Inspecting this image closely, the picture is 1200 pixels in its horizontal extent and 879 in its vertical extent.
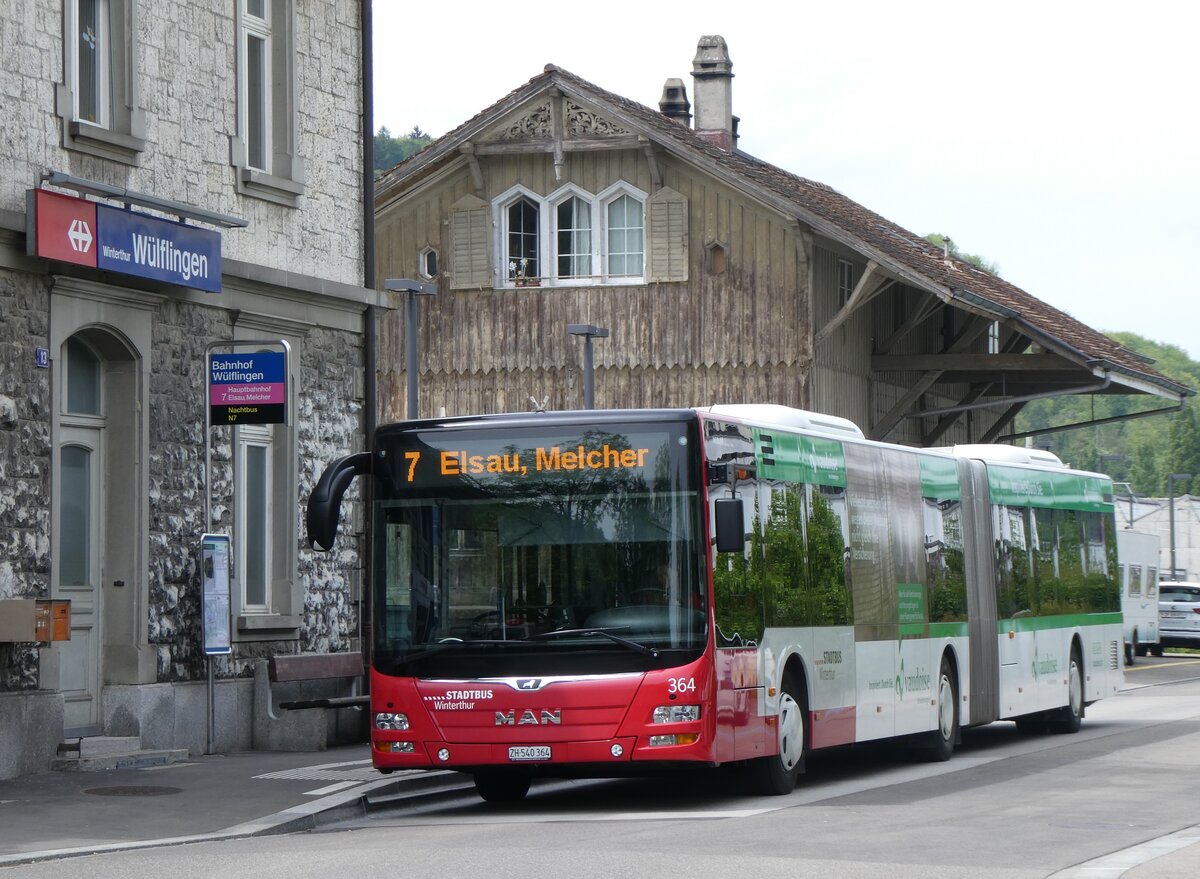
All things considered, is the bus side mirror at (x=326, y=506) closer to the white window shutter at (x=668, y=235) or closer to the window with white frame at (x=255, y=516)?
the window with white frame at (x=255, y=516)

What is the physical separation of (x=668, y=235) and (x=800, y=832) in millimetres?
21039

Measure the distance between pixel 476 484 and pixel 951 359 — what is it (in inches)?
851

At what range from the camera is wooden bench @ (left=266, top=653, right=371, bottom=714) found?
1895 cm

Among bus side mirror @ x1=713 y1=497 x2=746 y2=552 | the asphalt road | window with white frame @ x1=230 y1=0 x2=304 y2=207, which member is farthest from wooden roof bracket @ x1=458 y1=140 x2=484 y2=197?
bus side mirror @ x1=713 y1=497 x2=746 y2=552

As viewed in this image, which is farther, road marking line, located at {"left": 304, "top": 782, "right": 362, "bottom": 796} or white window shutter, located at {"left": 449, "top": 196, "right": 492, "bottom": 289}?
white window shutter, located at {"left": 449, "top": 196, "right": 492, "bottom": 289}

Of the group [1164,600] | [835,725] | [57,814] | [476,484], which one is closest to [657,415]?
[476,484]

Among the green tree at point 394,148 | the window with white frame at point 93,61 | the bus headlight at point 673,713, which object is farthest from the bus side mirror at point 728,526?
the green tree at point 394,148

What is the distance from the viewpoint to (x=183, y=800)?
14.9m

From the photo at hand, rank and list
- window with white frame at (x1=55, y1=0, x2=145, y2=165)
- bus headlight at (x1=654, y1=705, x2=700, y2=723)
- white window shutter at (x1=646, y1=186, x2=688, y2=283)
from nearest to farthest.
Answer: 1. bus headlight at (x1=654, y1=705, x2=700, y2=723)
2. window with white frame at (x1=55, y1=0, x2=145, y2=165)
3. white window shutter at (x1=646, y1=186, x2=688, y2=283)

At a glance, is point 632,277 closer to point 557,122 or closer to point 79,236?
point 557,122

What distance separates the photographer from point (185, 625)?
18.5 metres

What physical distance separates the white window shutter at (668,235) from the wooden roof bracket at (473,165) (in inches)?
108

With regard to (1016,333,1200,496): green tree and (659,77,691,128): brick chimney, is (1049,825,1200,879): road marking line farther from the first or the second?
(1016,333,1200,496): green tree

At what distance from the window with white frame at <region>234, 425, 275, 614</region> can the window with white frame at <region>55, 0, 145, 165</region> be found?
10.2 feet
